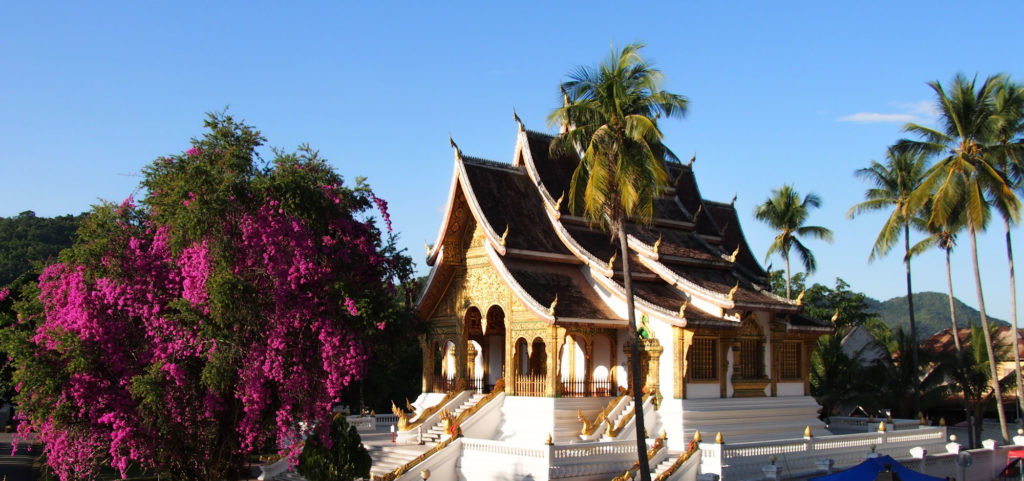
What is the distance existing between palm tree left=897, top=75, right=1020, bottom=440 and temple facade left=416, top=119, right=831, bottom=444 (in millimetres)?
5154

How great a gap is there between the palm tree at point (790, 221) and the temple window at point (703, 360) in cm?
1456

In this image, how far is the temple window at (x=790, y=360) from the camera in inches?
913

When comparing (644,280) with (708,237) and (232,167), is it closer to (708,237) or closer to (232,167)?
(708,237)

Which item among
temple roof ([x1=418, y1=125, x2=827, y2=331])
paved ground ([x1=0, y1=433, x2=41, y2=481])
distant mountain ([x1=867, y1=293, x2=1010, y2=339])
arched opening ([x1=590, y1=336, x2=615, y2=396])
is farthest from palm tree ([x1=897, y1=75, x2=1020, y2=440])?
distant mountain ([x1=867, y1=293, x2=1010, y2=339])

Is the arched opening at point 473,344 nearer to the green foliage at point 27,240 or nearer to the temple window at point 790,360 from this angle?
the temple window at point 790,360

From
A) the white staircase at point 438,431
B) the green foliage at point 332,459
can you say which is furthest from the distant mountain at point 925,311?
the green foliage at point 332,459

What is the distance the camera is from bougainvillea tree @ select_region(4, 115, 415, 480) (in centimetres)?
1386

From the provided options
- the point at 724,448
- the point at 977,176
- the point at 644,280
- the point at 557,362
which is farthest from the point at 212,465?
the point at 977,176

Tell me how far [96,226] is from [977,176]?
21.8 m

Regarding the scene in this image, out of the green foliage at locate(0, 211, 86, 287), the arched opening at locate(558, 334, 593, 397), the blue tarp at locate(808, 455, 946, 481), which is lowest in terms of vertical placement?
the blue tarp at locate(808, 455, 946, 481)

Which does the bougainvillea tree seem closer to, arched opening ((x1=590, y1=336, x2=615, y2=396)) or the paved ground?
the paved ground

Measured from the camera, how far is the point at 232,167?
14.8m

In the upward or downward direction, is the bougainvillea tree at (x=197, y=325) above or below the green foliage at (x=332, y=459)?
above

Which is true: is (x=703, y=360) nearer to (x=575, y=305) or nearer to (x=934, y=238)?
(x=575, y=305)
